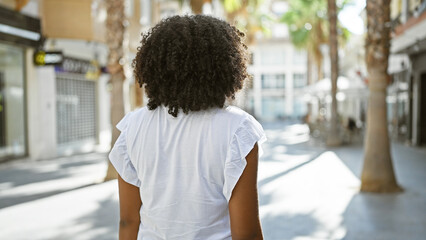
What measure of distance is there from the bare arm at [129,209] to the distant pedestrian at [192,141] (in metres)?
0.02

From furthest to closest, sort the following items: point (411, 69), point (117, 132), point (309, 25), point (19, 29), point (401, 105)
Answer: point (309, 25) < point (401, 105) < point (411, 69) < point (19, 29) < point (117, 132)

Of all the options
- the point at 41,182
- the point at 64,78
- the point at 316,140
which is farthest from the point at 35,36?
the point at 316,140

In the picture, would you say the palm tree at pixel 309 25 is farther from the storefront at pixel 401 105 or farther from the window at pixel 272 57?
the window at pixel 272 57

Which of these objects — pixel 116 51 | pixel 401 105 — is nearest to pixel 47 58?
pixel 116 51

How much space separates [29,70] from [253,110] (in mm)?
49079

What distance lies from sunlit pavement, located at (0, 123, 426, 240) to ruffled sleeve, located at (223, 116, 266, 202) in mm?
3935

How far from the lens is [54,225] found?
→ 595 centimetres

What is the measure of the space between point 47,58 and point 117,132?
5.50 meters

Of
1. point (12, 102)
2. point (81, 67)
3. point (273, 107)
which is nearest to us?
point (12, 102)

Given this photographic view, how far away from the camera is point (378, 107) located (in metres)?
8.20

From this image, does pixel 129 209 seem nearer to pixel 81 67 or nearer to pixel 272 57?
pixel 81 67

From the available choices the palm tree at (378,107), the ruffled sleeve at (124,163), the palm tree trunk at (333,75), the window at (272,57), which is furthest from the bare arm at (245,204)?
the window at (272,57)

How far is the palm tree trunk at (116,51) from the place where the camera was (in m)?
9.95

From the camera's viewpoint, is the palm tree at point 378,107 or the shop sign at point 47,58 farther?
the shop sign at point 47,58
